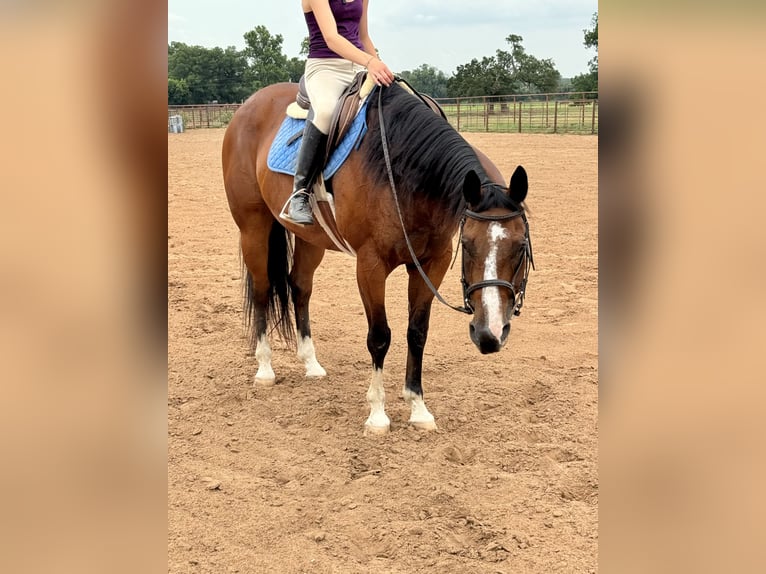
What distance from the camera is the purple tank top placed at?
12.0ft

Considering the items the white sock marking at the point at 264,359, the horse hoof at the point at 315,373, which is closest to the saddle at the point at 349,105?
the white sock marking at the point at 264,359

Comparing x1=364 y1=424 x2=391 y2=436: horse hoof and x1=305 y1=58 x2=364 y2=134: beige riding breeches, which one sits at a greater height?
x1=305 y1=58 x2=364 y2=134: beige riding breeches

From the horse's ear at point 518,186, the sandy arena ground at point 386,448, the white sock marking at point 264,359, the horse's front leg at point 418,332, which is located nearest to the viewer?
the sandy arena ground at point 386,448

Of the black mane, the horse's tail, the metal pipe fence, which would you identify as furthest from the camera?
the metal pipe fence

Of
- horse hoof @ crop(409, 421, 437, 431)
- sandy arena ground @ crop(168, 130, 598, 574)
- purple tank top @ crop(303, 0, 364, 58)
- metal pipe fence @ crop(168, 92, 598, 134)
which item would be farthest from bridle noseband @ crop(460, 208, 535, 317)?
metal pipe fence @ crop(168, 92, 598, 134)

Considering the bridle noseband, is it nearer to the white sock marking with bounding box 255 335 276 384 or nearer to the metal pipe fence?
the white sock marking with bounding box 255 335 276 384

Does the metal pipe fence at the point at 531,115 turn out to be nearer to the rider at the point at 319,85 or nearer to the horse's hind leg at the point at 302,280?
the horse's hind leg at the point at 302,280

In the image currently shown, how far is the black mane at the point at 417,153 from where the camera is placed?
10.4 ft

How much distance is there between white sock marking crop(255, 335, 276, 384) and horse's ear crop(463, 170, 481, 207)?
89.1 inches

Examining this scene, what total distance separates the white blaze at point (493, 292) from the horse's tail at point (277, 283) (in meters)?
2.33
